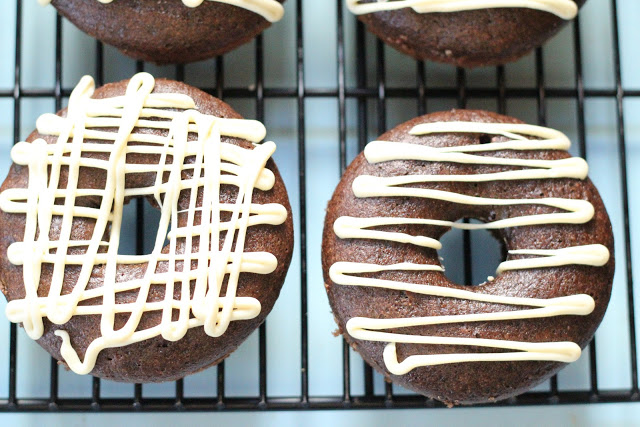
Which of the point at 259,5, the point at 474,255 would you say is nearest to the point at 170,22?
the point at 259,5

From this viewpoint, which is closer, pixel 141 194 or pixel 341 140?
pixel 141 194

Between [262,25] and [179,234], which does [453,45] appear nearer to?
[262,25]

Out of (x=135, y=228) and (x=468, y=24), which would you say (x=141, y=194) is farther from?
(x=468, y=24)

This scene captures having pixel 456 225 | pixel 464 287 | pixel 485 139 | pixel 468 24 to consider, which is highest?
pixel 468 24

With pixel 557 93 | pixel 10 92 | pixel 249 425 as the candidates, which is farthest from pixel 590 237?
pixel 10 92

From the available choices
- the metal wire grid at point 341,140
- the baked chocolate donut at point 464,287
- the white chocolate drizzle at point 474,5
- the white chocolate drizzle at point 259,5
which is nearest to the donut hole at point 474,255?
the metal wire grid at point 341,140

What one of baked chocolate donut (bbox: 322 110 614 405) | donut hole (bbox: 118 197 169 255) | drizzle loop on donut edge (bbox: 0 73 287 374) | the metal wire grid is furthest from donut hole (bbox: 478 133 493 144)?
donut hole (bbox: 118 197 169 255)

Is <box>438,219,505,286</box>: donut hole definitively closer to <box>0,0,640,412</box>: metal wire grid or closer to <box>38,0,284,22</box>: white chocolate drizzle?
<box>0,0,640,412</box>: metal wire grid
